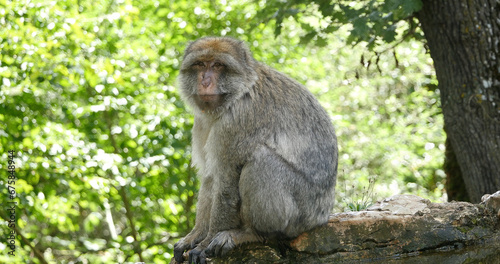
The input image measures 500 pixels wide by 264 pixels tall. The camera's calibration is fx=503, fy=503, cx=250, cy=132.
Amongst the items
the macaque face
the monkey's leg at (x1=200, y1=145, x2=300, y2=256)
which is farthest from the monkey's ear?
the monkey's leg at (x1=200, y1=145, x2=300, y2=256)

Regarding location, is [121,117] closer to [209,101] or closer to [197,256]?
[209,101]

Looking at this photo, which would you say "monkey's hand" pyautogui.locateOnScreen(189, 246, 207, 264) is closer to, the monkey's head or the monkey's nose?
the monkey's head

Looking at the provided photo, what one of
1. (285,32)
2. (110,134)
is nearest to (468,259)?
(110,134)

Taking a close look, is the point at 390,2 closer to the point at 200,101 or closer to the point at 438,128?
the point at 200,101

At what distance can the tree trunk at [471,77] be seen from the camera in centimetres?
550

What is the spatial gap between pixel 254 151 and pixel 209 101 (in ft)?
1.82

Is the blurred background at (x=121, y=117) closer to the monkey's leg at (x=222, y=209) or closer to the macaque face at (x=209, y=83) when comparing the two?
the monkey's leg at (x=222, y=209)

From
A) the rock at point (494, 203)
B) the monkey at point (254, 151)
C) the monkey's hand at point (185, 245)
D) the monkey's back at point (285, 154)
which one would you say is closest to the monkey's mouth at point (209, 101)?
the monkey at point (254, 151)

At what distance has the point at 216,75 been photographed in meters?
4.09

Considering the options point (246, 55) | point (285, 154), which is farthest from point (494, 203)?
point (246, 55)

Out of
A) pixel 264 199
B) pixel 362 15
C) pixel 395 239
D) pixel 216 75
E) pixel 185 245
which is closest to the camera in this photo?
pixel 264 199

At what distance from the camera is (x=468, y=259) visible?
12.8ft

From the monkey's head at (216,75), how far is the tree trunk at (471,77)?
2703 millimetres

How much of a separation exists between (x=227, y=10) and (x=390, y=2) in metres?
3.24
